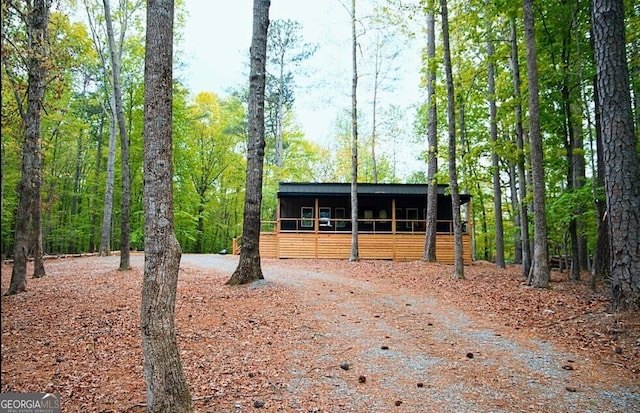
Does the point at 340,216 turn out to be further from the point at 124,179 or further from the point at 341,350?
the point at 341,350

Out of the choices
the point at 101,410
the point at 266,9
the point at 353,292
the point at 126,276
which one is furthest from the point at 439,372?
the point at 126,276

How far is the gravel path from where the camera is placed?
3318mm

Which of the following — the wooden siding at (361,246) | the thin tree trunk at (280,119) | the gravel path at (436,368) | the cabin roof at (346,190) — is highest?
the thin tree trunk at (280,119)

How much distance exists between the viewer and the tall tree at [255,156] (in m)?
8.35

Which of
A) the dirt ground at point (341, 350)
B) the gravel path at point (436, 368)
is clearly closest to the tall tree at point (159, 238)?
the dirt ground at point (341, 350)

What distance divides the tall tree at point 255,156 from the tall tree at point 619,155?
6.04 m

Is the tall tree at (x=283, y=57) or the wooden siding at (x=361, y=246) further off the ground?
the tall tree at (x=283, y=57)

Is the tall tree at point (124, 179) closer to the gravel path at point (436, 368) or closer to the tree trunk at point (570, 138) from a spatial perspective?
the gravel path at point (436, 368)

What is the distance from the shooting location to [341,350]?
14.9 ft

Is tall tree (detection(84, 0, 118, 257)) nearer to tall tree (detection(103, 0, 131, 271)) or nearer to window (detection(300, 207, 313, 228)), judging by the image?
tall tree (detection(103, 0, 131, 271))

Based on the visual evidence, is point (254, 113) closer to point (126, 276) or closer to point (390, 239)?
point (126, 276)

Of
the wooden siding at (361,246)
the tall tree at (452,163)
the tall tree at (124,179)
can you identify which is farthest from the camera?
the wooden siding at (361,246)

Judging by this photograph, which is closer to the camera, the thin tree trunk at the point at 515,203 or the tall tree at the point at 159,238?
the tall tree at the point at 159,238

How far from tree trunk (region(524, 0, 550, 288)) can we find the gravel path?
3.03 m
